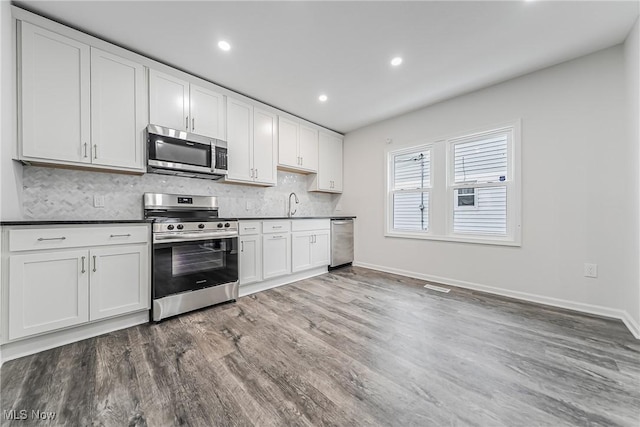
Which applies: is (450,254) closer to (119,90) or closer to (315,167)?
(315,167)

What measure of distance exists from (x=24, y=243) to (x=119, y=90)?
149cm

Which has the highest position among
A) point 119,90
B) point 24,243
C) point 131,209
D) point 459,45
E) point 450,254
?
point 459,45

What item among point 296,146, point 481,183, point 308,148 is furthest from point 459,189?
point 296,146

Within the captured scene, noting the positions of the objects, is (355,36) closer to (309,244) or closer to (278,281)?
(309,244)

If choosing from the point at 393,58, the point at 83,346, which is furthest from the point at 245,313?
the point at 393,58

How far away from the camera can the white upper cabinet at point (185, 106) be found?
2.43 metres

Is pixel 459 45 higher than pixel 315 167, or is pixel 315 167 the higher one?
pixel 459 45

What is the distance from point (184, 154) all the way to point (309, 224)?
1.88 meters

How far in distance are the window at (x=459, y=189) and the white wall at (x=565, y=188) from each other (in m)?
0.13

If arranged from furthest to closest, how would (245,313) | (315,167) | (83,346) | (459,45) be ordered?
1. (315,167)
2. (245,313)
3. (459,45)
4. (83,346)

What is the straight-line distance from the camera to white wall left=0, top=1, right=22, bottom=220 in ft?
5.37

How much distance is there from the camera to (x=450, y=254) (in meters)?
3.25

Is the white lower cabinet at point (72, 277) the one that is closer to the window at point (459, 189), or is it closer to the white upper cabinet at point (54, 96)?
the white upper cabinet at point (54, 96)

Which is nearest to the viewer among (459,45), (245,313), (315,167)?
(459,45)
